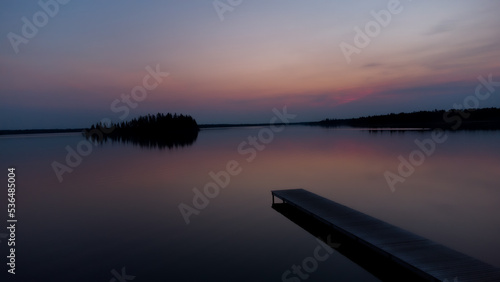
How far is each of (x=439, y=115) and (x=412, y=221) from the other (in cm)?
16081

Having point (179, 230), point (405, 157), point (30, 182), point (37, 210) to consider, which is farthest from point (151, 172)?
point (405, 157)

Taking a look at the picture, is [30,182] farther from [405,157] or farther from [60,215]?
[405,157]

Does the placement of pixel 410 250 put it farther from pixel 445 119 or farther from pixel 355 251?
pixel 445 119

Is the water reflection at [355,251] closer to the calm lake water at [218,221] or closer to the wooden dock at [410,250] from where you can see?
the calm lake water at [218,221]

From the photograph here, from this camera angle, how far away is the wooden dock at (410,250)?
784 centimetres

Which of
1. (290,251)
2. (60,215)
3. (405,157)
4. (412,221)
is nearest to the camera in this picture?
(290,251)

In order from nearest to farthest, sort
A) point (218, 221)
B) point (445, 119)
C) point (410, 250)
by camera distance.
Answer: point (410, 250)
point (218, 221)
point (445, 119)

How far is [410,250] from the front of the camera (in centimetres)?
927

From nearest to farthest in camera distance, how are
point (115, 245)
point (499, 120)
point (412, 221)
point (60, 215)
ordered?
point (115, 245), point (412, 221), point (60, 215), point (499, 120)

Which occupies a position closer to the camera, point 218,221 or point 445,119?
point 218,221

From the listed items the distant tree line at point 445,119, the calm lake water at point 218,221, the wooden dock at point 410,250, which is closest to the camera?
the wooden dock at point 410,250

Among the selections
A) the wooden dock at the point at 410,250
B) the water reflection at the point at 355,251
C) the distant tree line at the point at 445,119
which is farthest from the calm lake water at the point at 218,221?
the distant tree line at the point at 445,119

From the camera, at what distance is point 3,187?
24844mm

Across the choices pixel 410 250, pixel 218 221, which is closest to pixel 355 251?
pixel 410 250
